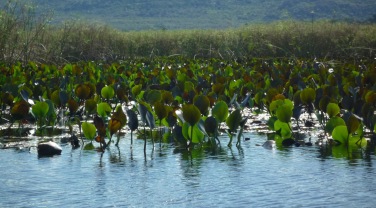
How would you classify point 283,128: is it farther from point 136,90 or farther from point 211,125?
point 136,90

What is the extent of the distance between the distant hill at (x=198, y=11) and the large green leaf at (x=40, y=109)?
269 ft

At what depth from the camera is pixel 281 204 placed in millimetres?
Answer: 4164

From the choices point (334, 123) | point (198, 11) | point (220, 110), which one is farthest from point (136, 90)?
point (198, 11)

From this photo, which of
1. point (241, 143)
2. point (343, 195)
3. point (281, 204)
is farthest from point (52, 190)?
point (241, 143)

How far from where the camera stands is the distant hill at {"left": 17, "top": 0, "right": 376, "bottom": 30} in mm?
92812

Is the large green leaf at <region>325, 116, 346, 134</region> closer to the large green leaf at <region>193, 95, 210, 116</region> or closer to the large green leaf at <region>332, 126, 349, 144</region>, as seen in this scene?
the large green leaf at <region>332, 126, 349, 144</region>

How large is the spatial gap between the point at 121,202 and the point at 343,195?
1186 millimetres

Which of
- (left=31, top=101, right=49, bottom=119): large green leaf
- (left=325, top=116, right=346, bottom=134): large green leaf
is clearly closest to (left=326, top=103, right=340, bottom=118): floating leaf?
(left=325, top=116, right=346, bottom=134): large green leaf

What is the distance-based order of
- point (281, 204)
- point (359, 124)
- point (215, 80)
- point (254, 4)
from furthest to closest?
point (254, 4) → point (215, 80) → point (359, 124) → point (281, 204)

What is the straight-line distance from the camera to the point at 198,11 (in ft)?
335

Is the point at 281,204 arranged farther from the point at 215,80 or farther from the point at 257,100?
the point at 215,80

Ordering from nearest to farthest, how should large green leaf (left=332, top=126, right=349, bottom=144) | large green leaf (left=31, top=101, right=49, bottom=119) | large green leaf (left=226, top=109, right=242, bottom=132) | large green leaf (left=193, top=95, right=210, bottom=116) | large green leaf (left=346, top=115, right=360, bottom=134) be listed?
large green leaf (left=346, top=115, right=360, bottom=134), large green leaf (left=332, top=126, right=349, bottom=144), large green leaf (left=226, top=109, right=242, bottom=132), large green leaf (left=193, top=95, right=210, bottom=116), large green leaf (left=31, top=101, right=49, bottom=119)

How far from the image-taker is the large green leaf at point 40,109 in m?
6.60

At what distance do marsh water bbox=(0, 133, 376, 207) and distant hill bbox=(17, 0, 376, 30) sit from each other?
8305 cm
